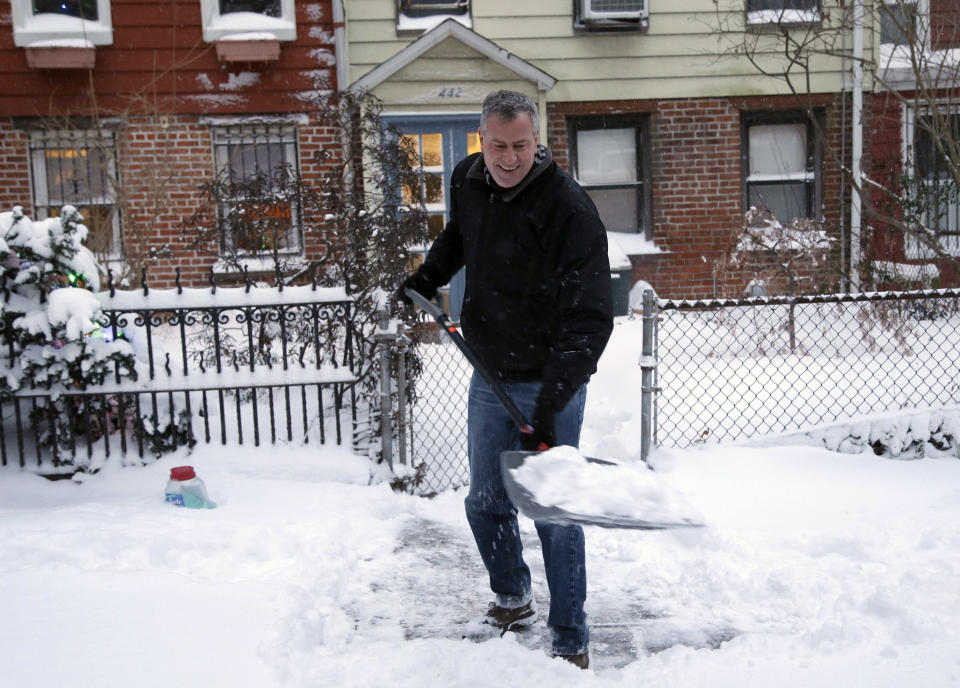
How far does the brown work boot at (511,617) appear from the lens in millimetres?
3529

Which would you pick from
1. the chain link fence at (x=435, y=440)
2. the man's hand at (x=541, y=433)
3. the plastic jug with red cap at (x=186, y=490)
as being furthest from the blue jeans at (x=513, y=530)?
the chain link fence at (x=435, y=440)

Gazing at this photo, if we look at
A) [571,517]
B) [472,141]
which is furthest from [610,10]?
[571,517]

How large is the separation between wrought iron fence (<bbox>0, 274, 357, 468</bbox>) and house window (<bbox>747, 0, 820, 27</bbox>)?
7.63m

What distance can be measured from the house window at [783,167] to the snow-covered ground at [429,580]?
6282 mm

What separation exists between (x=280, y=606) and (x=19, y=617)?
0.90 metres

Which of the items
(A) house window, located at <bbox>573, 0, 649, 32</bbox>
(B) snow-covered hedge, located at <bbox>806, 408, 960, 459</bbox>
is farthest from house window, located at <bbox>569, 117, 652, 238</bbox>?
(B) snow-covered hedge, located at <bbox>806, 408, 960, 459</bbox>

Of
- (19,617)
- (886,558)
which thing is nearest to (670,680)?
(886,558)

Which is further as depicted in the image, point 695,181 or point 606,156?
point 606,156

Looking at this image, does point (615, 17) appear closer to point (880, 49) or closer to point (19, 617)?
point (880, 49)

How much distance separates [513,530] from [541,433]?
2.25ft

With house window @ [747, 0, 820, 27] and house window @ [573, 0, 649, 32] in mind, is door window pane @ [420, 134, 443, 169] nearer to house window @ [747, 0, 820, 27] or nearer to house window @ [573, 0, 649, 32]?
house window @ [573, 0, 649, 32]

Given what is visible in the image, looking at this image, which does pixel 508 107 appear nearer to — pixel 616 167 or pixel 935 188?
pixel 616 167

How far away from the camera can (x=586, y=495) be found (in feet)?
9.49

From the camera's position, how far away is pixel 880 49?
443 inches
